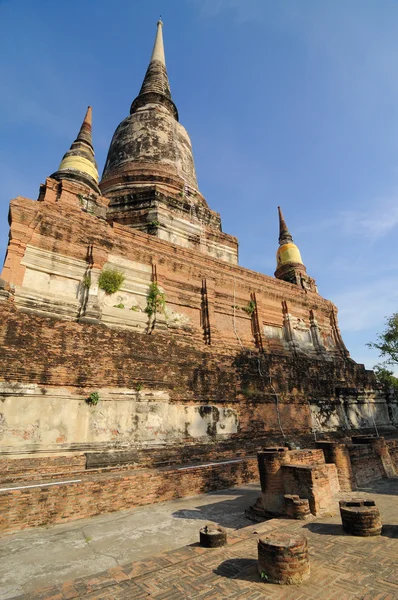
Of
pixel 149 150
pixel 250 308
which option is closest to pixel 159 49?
pixel 149 150

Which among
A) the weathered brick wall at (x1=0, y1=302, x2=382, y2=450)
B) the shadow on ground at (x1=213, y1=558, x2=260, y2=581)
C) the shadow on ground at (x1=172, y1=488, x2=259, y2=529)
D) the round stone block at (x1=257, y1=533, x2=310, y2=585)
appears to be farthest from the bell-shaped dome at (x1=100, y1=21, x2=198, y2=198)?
the round stone block at (x1=257, y1=533, x2=310, y2=585)

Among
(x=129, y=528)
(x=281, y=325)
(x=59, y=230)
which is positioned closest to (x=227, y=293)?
(x=281, y=325)

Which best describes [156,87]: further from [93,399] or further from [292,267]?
[93,399]

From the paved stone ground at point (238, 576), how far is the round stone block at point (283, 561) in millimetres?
73

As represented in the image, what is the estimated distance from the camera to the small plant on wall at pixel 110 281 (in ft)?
34.4

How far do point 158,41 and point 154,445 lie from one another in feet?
112

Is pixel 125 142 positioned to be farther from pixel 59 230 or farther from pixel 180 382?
pixel 180 382

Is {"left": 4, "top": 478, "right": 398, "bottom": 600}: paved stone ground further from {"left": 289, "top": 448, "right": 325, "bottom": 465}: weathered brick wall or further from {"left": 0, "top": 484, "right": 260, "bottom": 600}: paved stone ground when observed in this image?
{"left": 289, "top": 448, "right": 325, "bottom": 465}: weathered brick wall

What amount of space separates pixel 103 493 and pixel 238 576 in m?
3.85

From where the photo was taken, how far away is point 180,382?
9500 millimetres

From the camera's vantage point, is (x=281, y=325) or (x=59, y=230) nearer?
(x=59, y=230)

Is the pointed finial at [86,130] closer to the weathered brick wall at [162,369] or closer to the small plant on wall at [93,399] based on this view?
the weathered brick wall at [162,369]

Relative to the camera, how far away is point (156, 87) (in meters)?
23.0

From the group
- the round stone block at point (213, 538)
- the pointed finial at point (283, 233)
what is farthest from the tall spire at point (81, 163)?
the pointed finial at point (283, 233)
